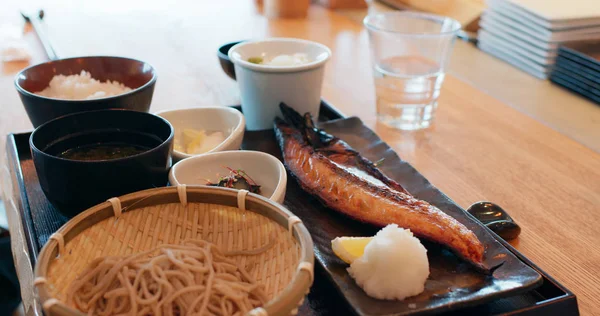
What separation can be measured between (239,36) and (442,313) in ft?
6.52

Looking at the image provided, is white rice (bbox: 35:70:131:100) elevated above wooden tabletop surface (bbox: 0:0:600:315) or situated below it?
above

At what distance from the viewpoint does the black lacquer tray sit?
34.2 inches

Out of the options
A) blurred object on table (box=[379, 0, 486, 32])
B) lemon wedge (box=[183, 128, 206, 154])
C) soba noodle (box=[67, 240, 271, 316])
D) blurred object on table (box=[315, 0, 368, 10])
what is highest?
soba noodle (box=[67, 240, 271, 316])

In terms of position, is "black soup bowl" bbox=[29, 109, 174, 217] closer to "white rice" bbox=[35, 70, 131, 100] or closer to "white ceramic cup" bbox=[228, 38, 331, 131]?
"white rice" bbox=[35, 70, 131, 100]

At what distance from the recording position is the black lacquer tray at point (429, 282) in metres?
0.87

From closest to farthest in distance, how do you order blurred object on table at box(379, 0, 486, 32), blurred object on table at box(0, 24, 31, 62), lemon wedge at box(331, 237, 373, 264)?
lemon wedge at box(331, 237, 373, 264) → blurred object on table at box(0, 24, 31, 62) → blurred object on table at box(379, 0, 486, 32)

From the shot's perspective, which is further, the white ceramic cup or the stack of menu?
the stack of menu

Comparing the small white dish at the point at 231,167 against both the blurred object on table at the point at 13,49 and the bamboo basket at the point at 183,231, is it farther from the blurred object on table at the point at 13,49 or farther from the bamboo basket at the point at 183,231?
the blurred object on table at the point at 13,49

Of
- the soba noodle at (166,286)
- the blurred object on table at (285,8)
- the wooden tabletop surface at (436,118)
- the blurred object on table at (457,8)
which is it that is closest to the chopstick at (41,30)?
the wooden tabletop surface at (436,118)

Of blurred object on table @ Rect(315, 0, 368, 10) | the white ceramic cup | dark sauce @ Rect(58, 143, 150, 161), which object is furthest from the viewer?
blurred object on table @ Rect(315, 0, 368, 10)

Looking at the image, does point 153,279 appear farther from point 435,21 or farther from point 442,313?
point 435,21

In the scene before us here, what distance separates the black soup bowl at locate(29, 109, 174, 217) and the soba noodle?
0.19m

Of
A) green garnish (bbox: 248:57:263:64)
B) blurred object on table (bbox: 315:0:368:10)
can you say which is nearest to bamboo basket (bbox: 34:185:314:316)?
green garnish (bbox: 248:57:263:64)

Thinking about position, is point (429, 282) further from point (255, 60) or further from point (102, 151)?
point (255, 60)
